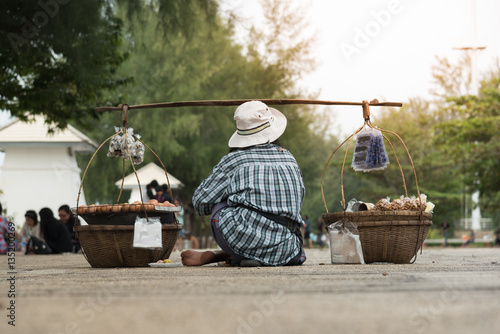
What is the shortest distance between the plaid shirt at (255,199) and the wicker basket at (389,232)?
0.57 m

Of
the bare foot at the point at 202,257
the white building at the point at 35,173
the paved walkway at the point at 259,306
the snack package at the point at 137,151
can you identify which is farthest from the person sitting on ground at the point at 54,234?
the paved walkway at the point at 259,306

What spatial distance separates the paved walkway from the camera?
231cm

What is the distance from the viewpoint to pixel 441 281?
397 centimetres

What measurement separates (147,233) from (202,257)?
0.60 metres

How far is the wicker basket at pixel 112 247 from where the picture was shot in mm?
6254

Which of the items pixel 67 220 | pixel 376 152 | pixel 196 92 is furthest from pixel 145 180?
pixel 376 152

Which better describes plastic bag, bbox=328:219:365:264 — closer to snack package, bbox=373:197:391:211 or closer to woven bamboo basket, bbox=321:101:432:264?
woven bamboo basket, bbox=321:101:432:264

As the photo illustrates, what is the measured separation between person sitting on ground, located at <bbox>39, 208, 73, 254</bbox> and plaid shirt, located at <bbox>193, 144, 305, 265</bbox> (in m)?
9.38

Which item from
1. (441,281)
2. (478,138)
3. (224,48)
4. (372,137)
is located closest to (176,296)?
(441,281)

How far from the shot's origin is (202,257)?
21.3ft

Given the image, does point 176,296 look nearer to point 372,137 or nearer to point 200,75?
point 372,137

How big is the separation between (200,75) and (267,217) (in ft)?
73.1

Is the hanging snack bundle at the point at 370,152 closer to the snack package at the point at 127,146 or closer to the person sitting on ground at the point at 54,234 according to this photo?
the snack package at the point at 127,146

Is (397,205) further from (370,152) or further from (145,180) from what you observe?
(145,180)
